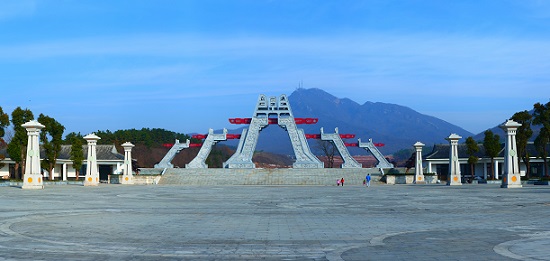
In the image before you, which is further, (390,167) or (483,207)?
(390,167)

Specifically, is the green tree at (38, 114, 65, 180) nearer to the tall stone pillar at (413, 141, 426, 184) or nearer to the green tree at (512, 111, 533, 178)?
the tall stone pillar at (413, 141, 426, 184)

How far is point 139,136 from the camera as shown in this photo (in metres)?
104

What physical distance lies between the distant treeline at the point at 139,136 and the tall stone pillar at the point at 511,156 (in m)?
63.2

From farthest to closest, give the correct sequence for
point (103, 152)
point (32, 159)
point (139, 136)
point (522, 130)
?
point (139, 136), point (103, 152), point (522, 130), point (32, 159)

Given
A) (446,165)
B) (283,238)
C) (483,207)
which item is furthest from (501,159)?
(283,238)

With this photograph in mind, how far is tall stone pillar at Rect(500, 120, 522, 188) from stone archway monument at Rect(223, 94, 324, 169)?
27.6 m

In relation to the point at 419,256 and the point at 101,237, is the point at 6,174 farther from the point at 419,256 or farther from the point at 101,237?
the point at 419,256

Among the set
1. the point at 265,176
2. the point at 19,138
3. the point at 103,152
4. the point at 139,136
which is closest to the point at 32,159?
the point at 19,138

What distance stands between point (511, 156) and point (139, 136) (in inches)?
2927

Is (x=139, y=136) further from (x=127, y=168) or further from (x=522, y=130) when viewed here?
(x=522, y=130)

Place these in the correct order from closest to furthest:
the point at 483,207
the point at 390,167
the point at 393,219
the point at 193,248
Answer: the point at 193,248 < the point at 393,219 < the point at 483,207 < the point at 390,167

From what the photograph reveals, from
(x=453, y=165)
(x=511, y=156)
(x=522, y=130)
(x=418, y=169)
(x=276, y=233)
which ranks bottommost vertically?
(x=276, y=233)

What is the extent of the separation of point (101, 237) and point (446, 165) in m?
69.6

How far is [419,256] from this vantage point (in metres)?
10.2
